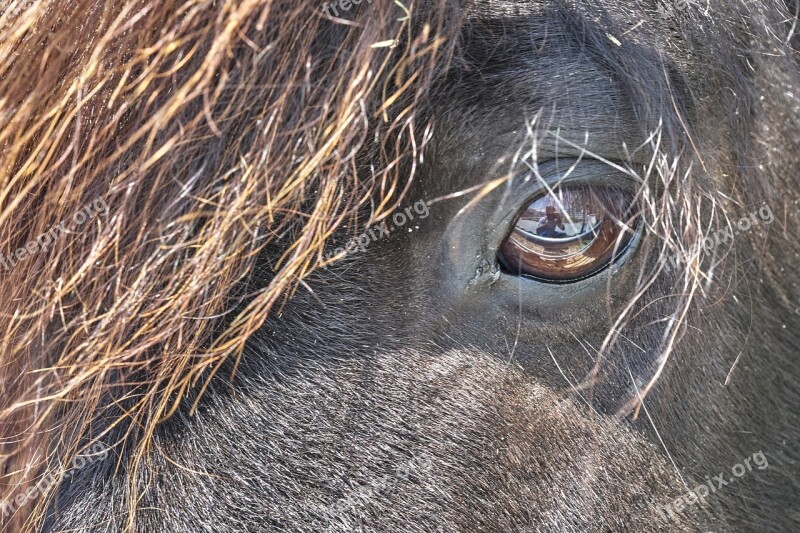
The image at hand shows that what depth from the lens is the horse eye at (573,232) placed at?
1137mm

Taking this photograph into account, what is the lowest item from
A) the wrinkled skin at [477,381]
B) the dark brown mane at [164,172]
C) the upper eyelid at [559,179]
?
the wrinkled skin at [477,381]

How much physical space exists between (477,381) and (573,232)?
24cm

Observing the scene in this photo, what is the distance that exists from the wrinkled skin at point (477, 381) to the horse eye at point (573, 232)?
22 mm

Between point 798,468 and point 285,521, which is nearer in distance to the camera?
point 285,521

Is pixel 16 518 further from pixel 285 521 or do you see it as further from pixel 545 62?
pixel 545 62

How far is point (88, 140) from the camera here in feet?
3.34

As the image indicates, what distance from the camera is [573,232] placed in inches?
44.9

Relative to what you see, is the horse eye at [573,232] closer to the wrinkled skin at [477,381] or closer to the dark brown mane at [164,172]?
the wrinkled skin at [477,381]

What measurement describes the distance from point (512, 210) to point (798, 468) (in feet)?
1.95

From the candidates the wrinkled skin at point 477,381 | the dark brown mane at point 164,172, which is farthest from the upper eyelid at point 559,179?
the dark brown mane at point 164,172

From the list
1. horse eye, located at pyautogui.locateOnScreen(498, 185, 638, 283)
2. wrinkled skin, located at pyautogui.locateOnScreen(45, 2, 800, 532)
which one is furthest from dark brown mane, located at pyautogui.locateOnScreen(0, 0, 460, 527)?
horse eye, located at pyautogui.locateOnScreen(498, 185, 638, 283)

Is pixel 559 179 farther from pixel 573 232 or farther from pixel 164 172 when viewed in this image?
pixel 164 172

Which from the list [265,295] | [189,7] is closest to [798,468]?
[265,295]

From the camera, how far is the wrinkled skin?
110cm
